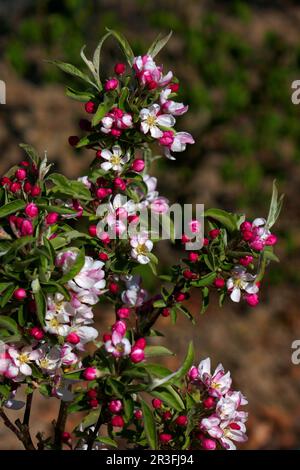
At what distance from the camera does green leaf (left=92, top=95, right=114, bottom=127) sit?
1.80 meters

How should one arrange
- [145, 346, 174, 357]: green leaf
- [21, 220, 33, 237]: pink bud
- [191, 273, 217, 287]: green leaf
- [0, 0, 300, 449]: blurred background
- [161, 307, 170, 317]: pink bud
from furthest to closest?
[0, 0, 300, 449]: blurred background → [161, 307, 170, 317]: pink bud → [191, 273, 217, 287]: green leaf → [145, 346, 174, 357]: green leaf → [21, 220, 33, 237]: pink bud

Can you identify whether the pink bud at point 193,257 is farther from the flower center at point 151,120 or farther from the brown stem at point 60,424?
the brown stem at point 60,424

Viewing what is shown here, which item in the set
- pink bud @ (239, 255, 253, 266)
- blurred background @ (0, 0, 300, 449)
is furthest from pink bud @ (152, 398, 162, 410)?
blurred background @ (0, 0, 300, 449)

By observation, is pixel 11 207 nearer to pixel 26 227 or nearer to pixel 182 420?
pixel 26 227

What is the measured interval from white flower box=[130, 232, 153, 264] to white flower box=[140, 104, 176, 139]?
9.8 inches

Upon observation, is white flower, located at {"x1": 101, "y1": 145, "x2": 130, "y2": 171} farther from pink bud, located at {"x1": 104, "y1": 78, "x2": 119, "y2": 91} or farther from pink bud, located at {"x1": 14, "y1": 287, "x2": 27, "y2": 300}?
pink bud, located at {"x1": 14, "y1": 287, "x2": 27, "y2": 300}

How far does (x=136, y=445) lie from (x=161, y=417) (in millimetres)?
220

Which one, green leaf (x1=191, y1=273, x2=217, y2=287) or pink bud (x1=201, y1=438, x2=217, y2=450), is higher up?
green leaf (x1=191, y1=273, x2=217, y2=287)

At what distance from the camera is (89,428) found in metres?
2.09

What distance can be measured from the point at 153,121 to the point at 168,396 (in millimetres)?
653

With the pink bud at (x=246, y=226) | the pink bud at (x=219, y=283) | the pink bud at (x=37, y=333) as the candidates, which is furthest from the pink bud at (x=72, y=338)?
the pink bud at (x=246, y=226)

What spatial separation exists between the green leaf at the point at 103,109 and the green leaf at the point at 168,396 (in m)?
0.63

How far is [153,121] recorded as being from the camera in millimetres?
1851

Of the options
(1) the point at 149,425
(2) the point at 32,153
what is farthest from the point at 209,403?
(2) the point at 32,153
